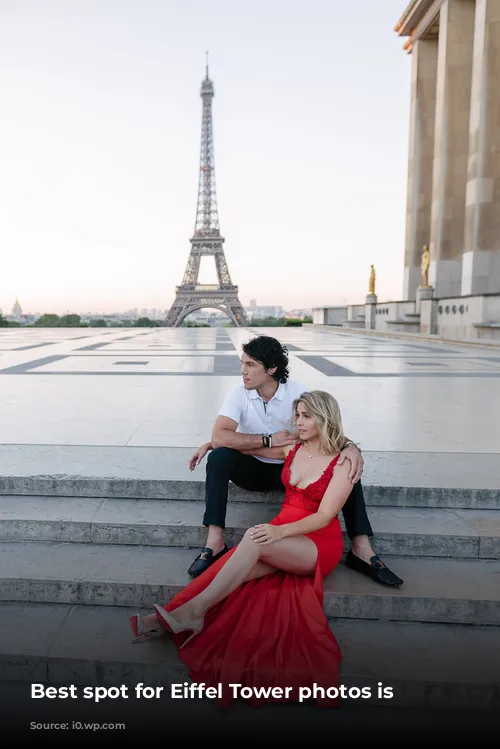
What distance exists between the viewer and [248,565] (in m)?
2.40

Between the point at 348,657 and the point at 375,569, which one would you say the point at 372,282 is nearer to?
the point at 375,569

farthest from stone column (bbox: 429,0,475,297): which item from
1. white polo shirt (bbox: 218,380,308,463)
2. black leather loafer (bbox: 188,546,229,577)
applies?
black leather loafer (bbox: 188,546,229,577)

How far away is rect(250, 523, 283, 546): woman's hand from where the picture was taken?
2396 millimetres

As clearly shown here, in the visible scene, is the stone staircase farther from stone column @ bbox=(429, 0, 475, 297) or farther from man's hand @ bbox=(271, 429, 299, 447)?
stone column @ bbox=(429, 0, 475, 297)

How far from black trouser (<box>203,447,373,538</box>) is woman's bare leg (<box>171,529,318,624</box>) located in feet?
1.19

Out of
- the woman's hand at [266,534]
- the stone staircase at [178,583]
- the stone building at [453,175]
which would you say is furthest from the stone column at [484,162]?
the woman's hand at [266,534]

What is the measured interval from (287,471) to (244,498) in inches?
21.8

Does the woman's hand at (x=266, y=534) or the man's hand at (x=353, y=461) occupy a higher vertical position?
the man's hand at (x=353, y=461)

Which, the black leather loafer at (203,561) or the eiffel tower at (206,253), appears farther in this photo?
the eiffel tower at (206,253)

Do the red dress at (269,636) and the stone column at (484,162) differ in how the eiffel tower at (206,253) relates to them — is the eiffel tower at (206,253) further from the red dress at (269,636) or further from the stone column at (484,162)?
the red dress at (269,636)

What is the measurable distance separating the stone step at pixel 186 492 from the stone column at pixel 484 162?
19.6 metres

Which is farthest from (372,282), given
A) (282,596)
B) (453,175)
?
(282,596)

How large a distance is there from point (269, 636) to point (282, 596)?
0.64 ft

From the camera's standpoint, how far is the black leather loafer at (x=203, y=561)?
2648 millimetres
